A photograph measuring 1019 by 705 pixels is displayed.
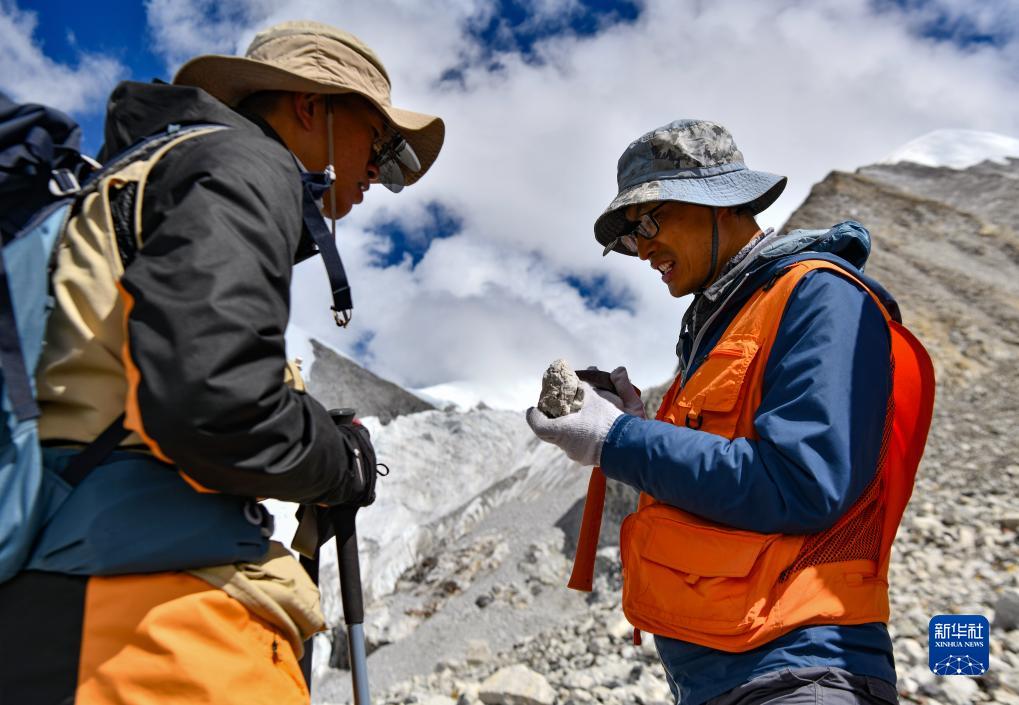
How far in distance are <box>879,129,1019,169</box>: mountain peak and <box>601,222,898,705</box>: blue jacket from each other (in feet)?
66.7

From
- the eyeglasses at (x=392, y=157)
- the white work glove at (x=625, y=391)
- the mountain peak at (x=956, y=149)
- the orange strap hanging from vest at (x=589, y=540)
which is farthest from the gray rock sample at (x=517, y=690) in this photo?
the mountain peak at (x=956, y=149)

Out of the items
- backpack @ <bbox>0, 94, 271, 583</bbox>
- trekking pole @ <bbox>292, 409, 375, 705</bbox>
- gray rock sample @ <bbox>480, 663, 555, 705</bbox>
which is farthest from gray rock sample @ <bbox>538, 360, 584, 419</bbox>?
gray rock sample @ <bbox>480, 663, 555, 705</bbox>

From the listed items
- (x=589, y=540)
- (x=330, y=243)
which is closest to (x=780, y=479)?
(x=589, y=540)

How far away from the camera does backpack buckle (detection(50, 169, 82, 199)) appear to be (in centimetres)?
144

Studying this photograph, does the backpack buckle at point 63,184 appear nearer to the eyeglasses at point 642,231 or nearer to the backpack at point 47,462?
the backpack at point 47,462

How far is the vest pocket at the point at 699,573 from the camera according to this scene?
5.81ft

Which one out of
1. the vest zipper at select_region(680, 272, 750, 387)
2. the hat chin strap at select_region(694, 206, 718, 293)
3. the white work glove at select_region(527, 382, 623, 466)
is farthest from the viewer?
the hat chin strap at select_region(694, 206, 718, 293)

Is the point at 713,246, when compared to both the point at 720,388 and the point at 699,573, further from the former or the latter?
the point at 699,573

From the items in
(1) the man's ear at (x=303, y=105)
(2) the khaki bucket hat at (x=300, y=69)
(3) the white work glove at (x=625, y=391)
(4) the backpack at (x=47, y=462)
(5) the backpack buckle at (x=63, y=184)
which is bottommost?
(3) the white work glove at (x=625, y=391)

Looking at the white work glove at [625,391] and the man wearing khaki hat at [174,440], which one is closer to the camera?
the man wearing khaki hat at [174,440]

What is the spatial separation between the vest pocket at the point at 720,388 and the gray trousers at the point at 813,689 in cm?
59

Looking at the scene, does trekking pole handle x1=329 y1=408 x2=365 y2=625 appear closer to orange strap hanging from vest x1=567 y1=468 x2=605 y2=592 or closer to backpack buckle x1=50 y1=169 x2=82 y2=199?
orange strap hanging from vest x1=567 y1=468 x2=605 y2=592

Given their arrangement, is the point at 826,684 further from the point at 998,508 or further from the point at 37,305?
the point at 998,508

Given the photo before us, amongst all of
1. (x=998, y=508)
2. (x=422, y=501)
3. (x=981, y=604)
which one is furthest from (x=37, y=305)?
(x=422, y=501)
